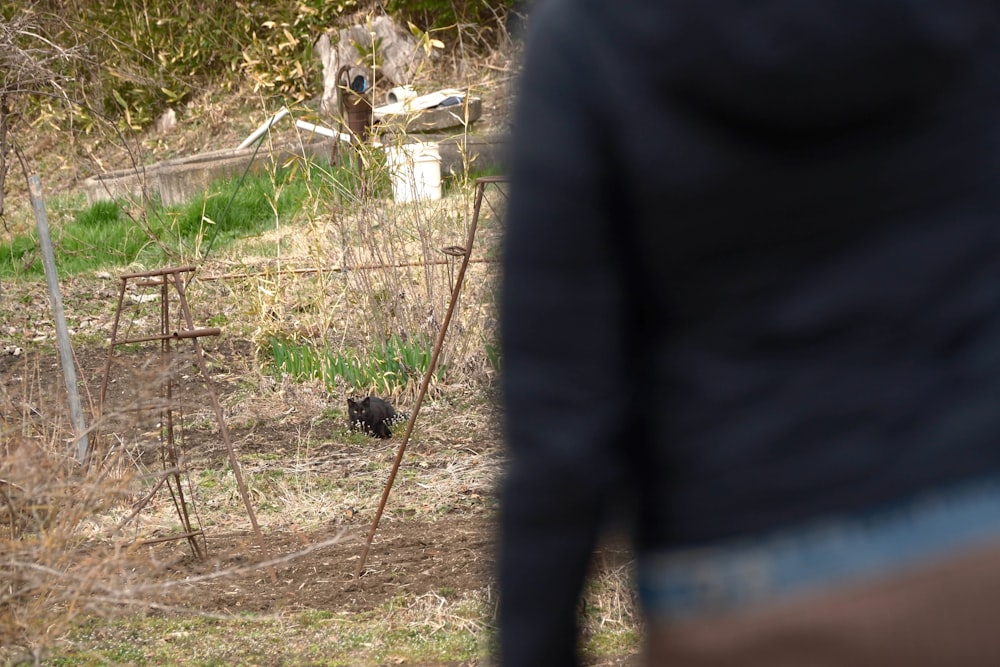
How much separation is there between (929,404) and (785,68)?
28 centimetres

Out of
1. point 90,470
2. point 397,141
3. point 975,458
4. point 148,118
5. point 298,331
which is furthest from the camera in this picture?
point 148,118

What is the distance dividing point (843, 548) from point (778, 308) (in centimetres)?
19

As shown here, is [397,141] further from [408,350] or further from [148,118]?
[148,118]

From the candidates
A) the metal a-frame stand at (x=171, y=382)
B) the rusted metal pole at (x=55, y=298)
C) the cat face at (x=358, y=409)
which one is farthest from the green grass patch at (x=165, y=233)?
the metal a-frame stand at (x=171, y=382)

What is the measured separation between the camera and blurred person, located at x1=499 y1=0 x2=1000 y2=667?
37.2 inches

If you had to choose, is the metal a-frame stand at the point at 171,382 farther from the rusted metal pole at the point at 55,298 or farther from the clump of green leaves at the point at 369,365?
the clump of green leaves at the point at 369,365

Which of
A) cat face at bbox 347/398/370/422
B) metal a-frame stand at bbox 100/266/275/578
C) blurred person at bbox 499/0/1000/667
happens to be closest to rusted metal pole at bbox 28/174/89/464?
metal a-frame stand at bbox 100/266/275/578

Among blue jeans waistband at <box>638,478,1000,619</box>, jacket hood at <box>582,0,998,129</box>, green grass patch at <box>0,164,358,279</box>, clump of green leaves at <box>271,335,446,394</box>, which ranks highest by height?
jacket hood at <box>582,0,998,129</box>

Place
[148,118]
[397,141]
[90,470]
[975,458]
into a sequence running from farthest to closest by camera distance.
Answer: [148,118] < [397,141] < [90,470] < [975,458]

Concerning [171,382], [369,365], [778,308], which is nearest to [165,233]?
[369,365]

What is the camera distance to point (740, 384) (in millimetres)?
981

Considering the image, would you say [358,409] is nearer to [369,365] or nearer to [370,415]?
[370,415]

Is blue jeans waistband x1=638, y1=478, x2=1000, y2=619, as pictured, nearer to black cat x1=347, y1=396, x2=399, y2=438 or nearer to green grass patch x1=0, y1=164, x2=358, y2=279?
black cat x1=347, y1=396, x2=399, y2=438

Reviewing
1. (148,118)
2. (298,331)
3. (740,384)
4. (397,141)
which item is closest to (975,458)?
(740,384)
